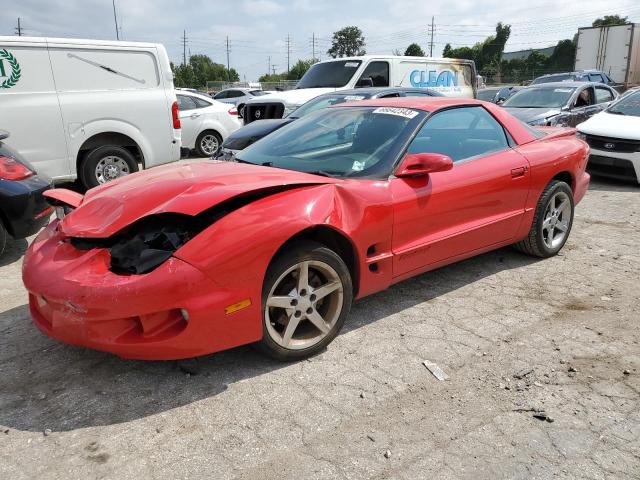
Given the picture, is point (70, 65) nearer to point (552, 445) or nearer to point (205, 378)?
point (205, 378)

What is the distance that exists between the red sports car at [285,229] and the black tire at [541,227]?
13 cm

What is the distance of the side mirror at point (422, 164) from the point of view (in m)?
3.21

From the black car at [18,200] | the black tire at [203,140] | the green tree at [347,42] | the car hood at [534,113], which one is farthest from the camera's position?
the green tree at [347,42]

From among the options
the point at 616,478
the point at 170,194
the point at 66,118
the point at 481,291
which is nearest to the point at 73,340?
the point at 170,194

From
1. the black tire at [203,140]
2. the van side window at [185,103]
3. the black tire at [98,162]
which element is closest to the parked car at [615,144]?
the black tire at [98,162]

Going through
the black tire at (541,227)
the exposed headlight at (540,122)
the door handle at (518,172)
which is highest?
the door handle at (518,172)

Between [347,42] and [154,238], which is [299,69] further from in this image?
[154,238]

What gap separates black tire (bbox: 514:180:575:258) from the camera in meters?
4.31

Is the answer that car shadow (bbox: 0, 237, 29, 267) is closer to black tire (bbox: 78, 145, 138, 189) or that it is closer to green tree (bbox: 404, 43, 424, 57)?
black tire (bbox: 78, 145, 138, 189)

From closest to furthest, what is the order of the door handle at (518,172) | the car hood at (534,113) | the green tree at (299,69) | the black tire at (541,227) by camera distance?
the door handle at (518,172) < the black tire at (541,227) < the car hood at (534,113) < the green tree at (299,69)

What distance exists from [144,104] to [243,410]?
6177mm

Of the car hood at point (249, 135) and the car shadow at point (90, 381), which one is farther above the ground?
the car hood at point (249, 135)

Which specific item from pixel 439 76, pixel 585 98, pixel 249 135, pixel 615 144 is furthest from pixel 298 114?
pixel 585 98

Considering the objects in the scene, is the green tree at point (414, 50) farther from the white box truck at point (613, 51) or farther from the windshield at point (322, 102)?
the windshield at point (322, 102)
